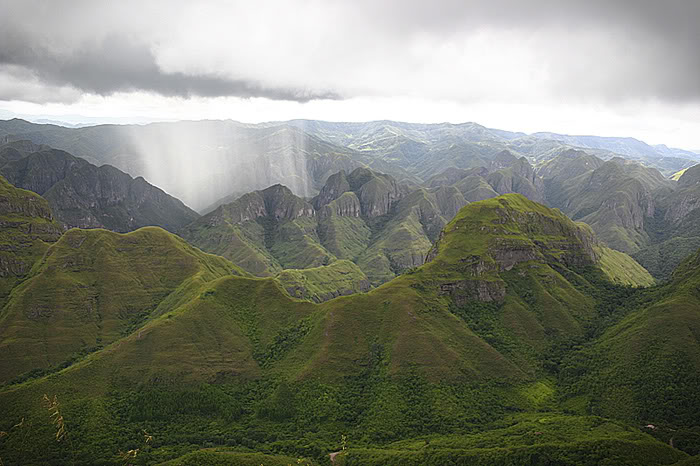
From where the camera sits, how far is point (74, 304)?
572 feet

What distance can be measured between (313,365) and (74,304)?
8913cm

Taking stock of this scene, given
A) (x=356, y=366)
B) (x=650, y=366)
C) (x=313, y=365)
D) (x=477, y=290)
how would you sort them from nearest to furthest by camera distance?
(x=650, y=366), (x=313, y=365), (x=356, y=366), (x=477, y=290)

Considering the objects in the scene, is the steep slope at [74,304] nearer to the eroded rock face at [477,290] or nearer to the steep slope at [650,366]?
the eroded rock face at [477,290]

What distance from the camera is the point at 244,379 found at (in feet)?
489

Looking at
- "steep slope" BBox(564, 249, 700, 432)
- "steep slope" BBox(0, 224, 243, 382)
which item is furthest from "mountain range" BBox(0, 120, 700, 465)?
"steep slope" BBox(0, 224, 243, 382)

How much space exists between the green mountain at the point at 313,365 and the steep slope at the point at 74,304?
0.60 meters

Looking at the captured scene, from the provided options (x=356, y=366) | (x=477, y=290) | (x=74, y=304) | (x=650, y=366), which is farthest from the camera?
(x=477, y=290)

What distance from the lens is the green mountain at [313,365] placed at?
11931 cm

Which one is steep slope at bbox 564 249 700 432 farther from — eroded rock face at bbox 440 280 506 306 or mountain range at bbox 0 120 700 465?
eroded rock face at bbox 440 280 506 306

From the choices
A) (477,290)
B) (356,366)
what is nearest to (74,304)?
(356,366)

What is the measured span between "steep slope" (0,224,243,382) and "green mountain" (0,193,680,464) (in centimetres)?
60

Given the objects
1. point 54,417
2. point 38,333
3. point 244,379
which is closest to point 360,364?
point 244,379

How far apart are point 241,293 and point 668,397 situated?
5165 inches

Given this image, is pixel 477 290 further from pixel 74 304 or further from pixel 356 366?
pixel 74 304
